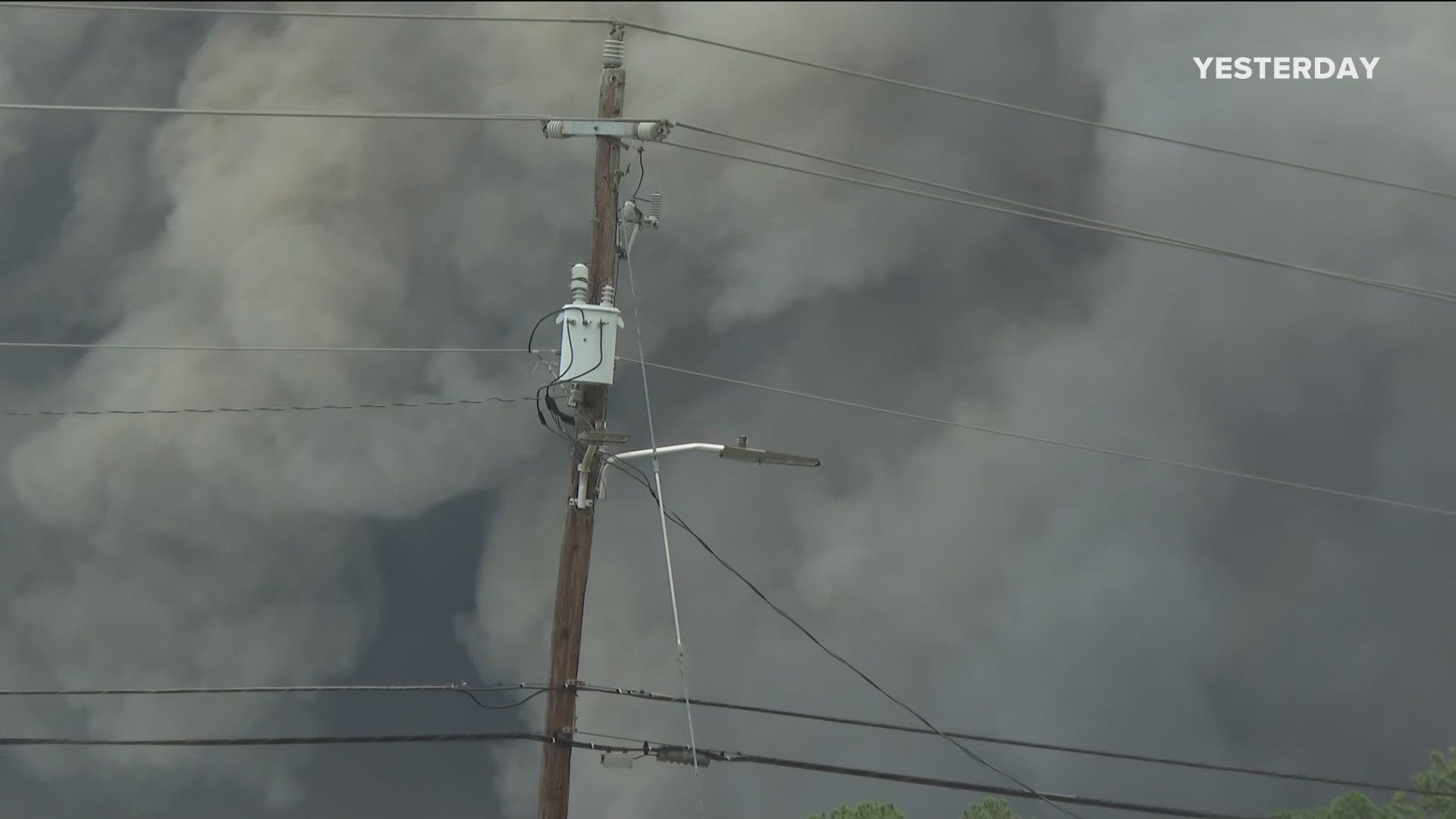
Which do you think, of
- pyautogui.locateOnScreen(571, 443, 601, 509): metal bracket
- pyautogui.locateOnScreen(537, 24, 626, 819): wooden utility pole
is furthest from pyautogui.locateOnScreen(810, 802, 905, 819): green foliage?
pyautogui.locateOnScreen(571, 443, 601, 509): metal bracket

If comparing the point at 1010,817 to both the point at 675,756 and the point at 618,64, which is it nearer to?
the point at 675,756

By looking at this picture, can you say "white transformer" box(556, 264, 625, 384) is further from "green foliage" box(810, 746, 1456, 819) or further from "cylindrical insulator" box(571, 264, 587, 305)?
"green foliage" box(810, 746, 1456, 819)

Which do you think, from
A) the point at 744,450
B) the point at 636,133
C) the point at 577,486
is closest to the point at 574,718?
the point at 577,486

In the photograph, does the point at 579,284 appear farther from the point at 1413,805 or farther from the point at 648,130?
the point at 1413,805

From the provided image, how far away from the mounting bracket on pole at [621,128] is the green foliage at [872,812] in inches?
810

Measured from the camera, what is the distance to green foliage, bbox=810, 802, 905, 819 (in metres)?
28.4

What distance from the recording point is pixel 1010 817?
29.8m

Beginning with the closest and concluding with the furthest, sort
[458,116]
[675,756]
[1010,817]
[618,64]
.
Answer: [675,756]
[618,64]
[458,116]
[1010,817]

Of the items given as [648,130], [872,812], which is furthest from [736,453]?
[872,812]

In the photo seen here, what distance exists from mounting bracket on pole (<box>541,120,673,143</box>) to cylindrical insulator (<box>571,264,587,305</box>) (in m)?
1.19

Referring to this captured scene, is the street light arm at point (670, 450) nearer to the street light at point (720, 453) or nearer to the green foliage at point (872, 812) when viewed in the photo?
the street light at point (720, 453)

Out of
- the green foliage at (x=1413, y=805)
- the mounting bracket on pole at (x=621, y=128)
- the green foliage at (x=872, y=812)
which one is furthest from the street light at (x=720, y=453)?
the green foliage at (x=1413, y=805)

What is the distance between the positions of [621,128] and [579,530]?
3520 millimetres

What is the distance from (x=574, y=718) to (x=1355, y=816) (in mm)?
26639
